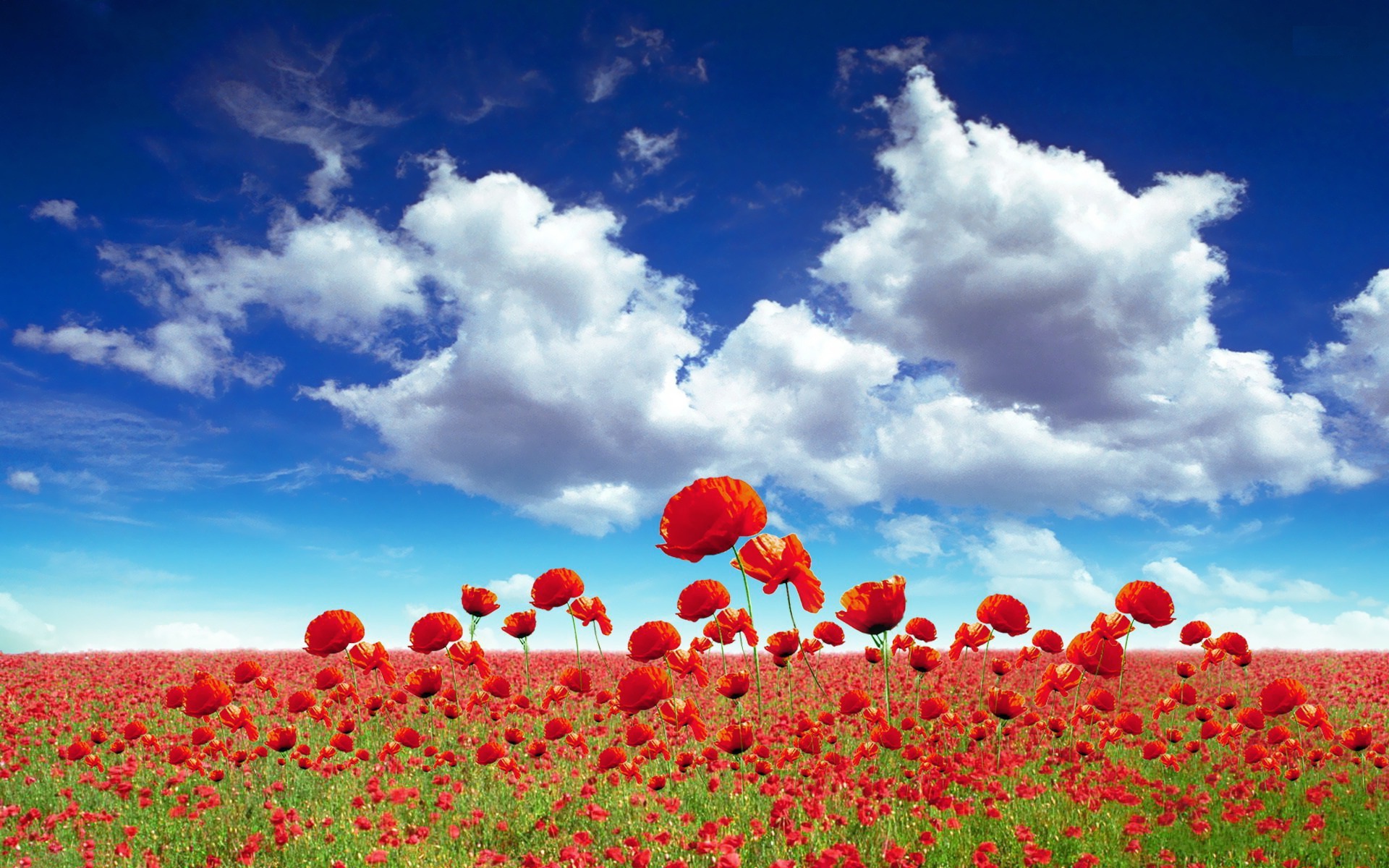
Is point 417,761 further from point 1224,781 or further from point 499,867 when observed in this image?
point 1224,781

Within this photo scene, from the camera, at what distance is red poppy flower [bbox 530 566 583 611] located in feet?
23.8

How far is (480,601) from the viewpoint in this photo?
24.6 ft

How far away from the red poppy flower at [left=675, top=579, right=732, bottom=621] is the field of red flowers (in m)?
0.01

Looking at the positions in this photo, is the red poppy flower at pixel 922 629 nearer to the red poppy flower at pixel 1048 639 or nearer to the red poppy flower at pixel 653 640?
the red poppy flower at pixel 1048 639

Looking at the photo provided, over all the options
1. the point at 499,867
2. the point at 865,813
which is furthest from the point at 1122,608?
the point at 499,867

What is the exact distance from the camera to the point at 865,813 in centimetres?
554

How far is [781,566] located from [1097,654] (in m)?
4.30

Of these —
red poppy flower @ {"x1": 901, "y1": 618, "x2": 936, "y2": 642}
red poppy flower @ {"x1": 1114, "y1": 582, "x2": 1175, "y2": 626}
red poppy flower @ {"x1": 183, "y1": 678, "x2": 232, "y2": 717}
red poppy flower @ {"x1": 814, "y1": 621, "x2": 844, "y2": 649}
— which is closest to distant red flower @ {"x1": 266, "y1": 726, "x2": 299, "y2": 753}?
red poppy flower @ {"x1": 183, "y1": 678, "x2": 232, "y2": 717}

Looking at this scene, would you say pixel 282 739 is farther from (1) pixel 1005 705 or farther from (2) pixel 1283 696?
(2) pixel 1283 696

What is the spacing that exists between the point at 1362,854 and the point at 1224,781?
193 centimetres

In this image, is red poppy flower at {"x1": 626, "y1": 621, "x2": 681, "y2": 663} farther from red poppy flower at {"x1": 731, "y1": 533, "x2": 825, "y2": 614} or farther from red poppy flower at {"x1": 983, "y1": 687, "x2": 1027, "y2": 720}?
red poppy flower at {"x1": 983, "y1": 687, "x2": 1027, "y2": 720}

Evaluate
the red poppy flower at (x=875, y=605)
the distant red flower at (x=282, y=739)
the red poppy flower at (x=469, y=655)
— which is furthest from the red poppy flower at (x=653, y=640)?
the distant red flower at (x=282, y=739)

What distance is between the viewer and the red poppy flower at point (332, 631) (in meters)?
7.09

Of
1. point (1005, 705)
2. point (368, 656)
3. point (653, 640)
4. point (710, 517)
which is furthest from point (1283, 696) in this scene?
point (368, 656)
